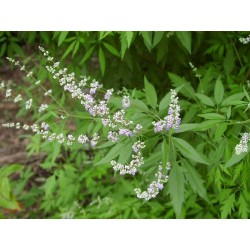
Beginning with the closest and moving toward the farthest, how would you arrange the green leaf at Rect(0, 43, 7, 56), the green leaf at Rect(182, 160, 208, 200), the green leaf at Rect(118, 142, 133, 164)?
1. the green leaf at Rect(118, 142, 133, 164)
2. the green leaf at Rect(182, 160, 208, 200)
3. the green leaf at Rect(0, 43, 7, 56)

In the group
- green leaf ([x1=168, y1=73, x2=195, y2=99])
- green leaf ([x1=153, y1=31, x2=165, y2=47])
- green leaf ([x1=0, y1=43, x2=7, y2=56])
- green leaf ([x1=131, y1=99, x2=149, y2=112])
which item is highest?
green leaf ([x1=0, y1=43, x2=7, y2=56])

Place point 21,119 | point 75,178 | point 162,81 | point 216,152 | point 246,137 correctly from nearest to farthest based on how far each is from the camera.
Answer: point 246,137
point 216,152
point 162,81
point 75,178
point 21,119

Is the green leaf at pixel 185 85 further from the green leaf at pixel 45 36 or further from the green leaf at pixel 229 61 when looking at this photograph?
the green leaf at pixel 45 36

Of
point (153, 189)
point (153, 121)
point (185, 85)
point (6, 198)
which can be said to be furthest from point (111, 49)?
point (6, 198)

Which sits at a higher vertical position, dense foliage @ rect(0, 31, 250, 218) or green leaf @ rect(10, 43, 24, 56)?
green leaf @ rect(10, 43, 24, 56)

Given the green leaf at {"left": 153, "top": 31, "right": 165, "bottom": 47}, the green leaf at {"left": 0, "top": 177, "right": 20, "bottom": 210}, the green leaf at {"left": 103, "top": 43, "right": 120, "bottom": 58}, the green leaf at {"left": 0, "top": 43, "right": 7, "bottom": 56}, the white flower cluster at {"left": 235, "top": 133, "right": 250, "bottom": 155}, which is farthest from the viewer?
the green leaf at {"left": 0, "top": 43, "right": 7, "bottom": 56}

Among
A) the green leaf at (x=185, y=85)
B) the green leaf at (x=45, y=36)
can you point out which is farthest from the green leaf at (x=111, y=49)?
the green leaf at (x=45, y=36)

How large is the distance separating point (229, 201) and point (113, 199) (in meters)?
1.46

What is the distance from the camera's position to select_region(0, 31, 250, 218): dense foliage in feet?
7.54

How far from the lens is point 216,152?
2520 millimetres

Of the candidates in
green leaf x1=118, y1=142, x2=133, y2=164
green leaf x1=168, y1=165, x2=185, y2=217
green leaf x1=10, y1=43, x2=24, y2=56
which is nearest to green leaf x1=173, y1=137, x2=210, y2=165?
green leaf x1=168, y1=165, x2=185, y2=217

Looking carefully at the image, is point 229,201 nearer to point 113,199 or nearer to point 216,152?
point 216,152

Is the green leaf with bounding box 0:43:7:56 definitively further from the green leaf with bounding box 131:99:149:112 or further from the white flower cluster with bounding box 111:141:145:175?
the white flower cluster with bounding box 111:141:145:175

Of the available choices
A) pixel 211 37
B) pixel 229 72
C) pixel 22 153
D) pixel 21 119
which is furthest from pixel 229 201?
pixel 21 119
